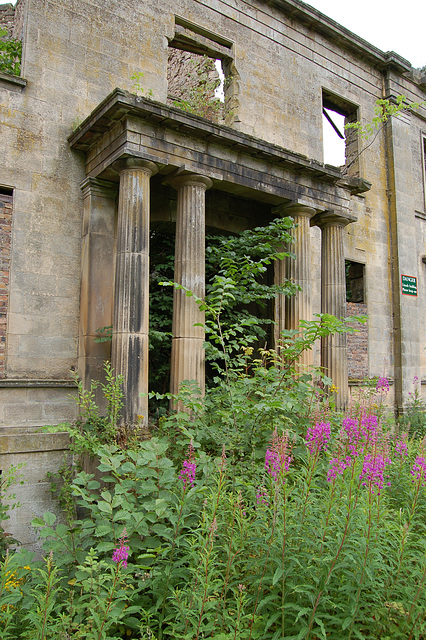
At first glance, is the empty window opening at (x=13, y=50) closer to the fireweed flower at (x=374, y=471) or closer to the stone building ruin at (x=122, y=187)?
the stone building ruin at (x=122, y=187)

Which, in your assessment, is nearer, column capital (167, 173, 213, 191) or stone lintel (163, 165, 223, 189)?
stone lintel (163, 165, 223, 189)

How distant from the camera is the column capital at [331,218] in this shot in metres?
8.80

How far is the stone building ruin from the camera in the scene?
6.38 meters

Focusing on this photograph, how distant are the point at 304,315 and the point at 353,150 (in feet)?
19.3

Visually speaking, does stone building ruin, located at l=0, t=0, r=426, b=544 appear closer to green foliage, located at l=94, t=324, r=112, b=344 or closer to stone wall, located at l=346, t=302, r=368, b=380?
green foliage, located at l=94, t=324, r=112, b=344

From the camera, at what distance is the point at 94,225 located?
7078 mm

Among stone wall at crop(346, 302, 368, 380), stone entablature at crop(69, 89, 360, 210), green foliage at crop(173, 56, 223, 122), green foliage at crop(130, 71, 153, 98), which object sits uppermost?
green foliage at crop(173, 56, 223, 122)

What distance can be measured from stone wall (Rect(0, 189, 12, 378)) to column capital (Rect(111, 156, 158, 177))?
159 cm

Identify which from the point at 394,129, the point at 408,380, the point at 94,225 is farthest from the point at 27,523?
the point at 394,129

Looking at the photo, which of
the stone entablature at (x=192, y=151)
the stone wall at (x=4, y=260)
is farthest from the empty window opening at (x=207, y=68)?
the stone wall at (x=4, y=260)

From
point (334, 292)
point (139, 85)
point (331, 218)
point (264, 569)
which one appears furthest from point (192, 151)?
point (264, 569)

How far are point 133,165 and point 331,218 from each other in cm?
418

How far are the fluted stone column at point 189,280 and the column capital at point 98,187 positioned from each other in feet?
2.99

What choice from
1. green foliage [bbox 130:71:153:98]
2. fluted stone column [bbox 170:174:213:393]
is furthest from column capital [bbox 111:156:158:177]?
green foliage [bbox 130:71:153:98]
